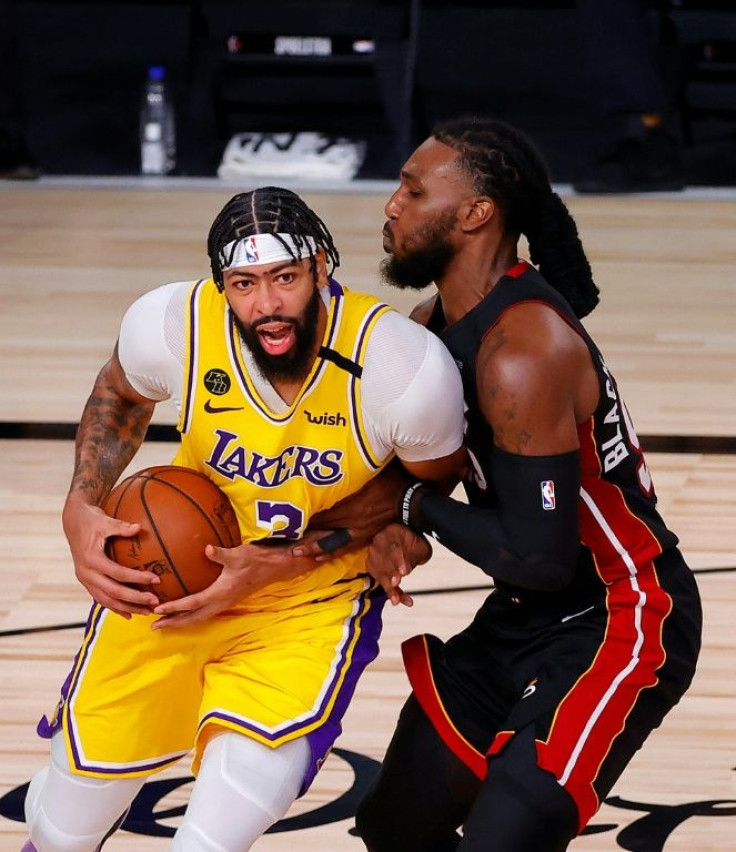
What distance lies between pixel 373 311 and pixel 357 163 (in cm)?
801

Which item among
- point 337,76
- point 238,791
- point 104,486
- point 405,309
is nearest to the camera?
point 238,791

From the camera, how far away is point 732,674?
427 cm

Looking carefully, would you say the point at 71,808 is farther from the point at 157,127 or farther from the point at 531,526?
the point at 157,127

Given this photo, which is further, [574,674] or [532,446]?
[574,674]

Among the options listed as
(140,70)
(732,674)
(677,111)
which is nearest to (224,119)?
(140,70)

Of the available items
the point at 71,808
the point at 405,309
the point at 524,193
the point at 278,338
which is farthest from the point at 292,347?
the point at 405,309

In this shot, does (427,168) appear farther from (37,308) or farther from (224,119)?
(224,119)

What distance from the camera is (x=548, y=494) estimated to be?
276 cm

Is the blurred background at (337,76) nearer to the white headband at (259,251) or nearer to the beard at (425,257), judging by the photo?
the beard at (425,257)

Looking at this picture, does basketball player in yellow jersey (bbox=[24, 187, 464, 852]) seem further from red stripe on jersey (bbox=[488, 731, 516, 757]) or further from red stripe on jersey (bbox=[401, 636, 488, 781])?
red stripe on jersey (bbox=[488, 731, 516, 757])

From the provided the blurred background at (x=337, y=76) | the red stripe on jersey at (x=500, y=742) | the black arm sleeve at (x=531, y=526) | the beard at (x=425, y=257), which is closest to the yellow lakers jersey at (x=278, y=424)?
the beard at (x=425, y=257)

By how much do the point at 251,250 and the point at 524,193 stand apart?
55 centimetres

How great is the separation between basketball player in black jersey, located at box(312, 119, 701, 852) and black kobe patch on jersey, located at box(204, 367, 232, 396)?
400mm

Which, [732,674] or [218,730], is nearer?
[218,730]
